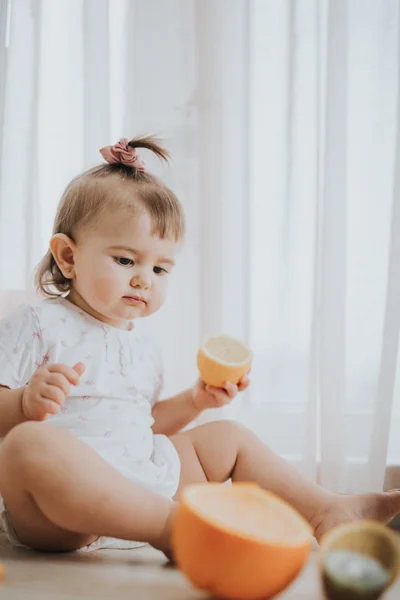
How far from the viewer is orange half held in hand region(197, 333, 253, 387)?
111cm

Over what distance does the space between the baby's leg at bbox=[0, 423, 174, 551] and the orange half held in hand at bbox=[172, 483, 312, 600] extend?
0.17 m

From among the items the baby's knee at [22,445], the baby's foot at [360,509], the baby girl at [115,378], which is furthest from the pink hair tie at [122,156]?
the baby's foot at [360,509]

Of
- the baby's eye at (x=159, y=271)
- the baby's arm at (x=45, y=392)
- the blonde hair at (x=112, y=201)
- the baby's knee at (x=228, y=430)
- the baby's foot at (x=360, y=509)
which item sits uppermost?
the blonde hair at (x=112, y=201)

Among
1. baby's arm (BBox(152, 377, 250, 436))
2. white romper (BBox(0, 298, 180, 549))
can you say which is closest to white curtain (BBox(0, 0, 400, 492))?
baby's arm (BBox(152, 377, 250, 436))

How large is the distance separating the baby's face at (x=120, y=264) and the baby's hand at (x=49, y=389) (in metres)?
0.20

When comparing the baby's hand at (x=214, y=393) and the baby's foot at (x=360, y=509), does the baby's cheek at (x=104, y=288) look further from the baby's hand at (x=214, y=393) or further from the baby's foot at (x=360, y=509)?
the baby's foot at (x=360, y=509)

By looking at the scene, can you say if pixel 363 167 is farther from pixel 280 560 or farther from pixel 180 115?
pixel 280 560

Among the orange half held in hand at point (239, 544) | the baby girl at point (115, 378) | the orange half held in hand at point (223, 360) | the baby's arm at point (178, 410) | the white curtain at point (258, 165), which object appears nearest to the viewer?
the orange half held in hand at point (239, 544)

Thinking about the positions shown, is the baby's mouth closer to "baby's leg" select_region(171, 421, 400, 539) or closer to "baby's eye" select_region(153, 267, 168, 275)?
"baby's eye" select_region(153, 267, 168, 275)

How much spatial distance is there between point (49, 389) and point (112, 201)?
0.35m

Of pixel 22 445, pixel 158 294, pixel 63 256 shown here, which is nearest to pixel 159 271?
pixel 158 294

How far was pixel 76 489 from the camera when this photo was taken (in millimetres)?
853

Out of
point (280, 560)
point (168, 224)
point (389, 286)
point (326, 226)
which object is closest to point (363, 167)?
point (326, 226)

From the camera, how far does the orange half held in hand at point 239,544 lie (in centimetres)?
65
